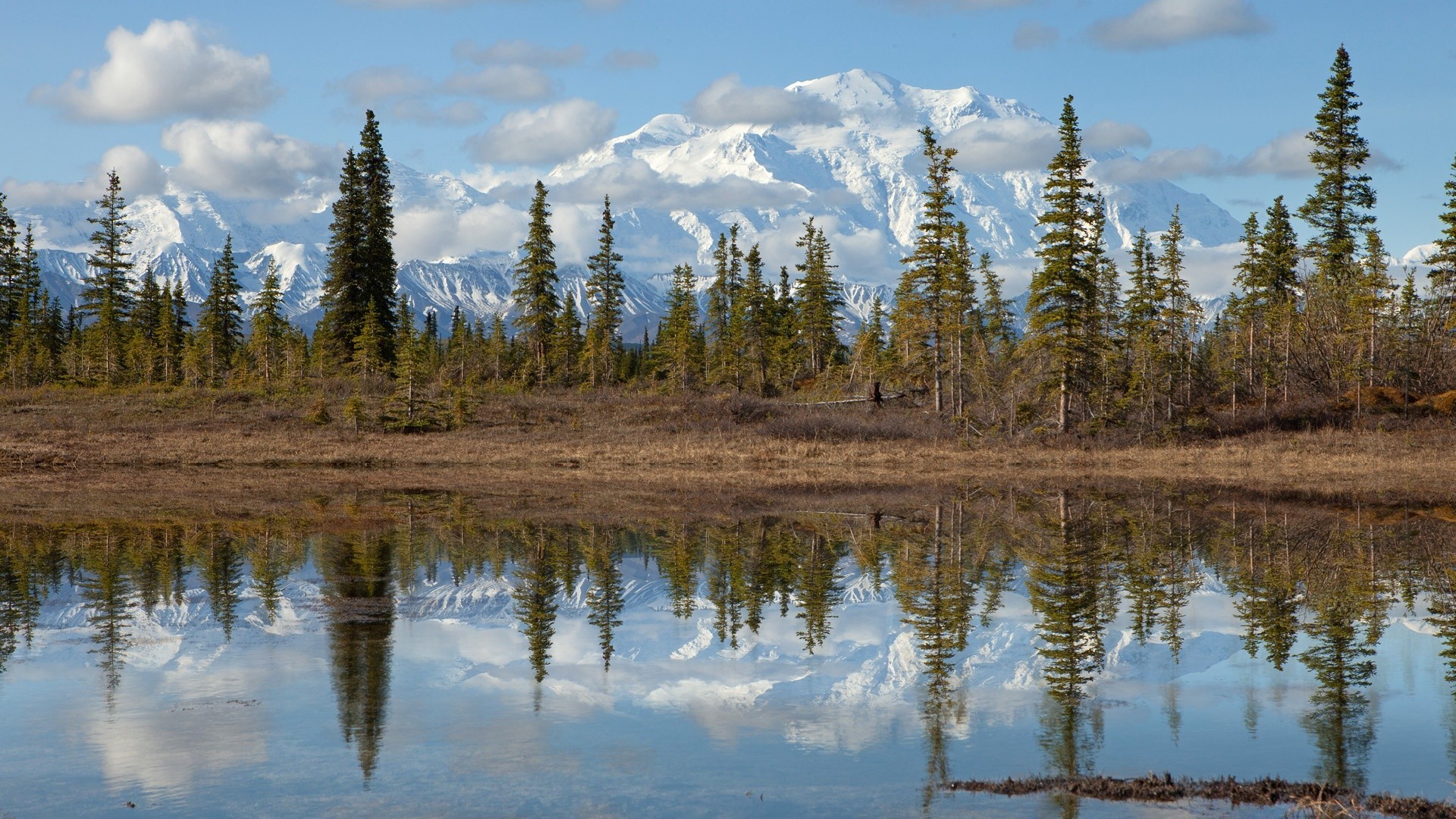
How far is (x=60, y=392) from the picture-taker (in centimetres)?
5894

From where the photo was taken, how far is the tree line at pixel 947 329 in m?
49.5

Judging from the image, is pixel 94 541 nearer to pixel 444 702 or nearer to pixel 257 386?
pixel 444 702

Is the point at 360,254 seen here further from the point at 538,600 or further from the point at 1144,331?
the point at 538,600

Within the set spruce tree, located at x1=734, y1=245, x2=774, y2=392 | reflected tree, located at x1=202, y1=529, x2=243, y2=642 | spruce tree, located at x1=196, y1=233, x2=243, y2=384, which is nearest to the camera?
reflected tree, located at x1=202, y1=529, x2=243, y2=642

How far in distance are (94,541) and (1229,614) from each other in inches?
827

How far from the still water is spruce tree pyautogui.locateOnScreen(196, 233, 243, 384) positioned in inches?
2210

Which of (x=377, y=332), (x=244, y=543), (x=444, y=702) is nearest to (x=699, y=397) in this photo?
(x=377, y=332)

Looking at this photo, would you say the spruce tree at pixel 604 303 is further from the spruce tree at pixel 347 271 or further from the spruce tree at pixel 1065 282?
the spruce tree at pixel 1065 282

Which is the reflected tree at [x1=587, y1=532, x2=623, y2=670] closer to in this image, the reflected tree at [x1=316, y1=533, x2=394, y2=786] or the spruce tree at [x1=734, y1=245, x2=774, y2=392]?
the reflected tree at [x1=316, y1=533, x2=394, y2=786]

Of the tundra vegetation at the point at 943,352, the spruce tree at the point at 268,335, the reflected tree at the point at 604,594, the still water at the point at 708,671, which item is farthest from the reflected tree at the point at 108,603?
the spruce tree at the point at 268,335

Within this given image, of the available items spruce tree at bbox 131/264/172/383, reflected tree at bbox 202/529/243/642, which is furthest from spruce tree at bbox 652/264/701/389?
reflected tree at bbox 202/529/243/642

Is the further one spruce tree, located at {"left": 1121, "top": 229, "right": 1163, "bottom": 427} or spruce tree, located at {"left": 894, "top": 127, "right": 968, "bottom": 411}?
spruce tree, located at {"left": 894, "top": 127, "right": 968, "bottom": 411}

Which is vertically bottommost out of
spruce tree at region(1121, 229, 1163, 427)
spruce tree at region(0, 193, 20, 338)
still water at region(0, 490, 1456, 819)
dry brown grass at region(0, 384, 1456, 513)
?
still water at region(0, 490, 1456, 819)

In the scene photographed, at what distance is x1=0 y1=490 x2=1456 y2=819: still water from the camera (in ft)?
29.5
